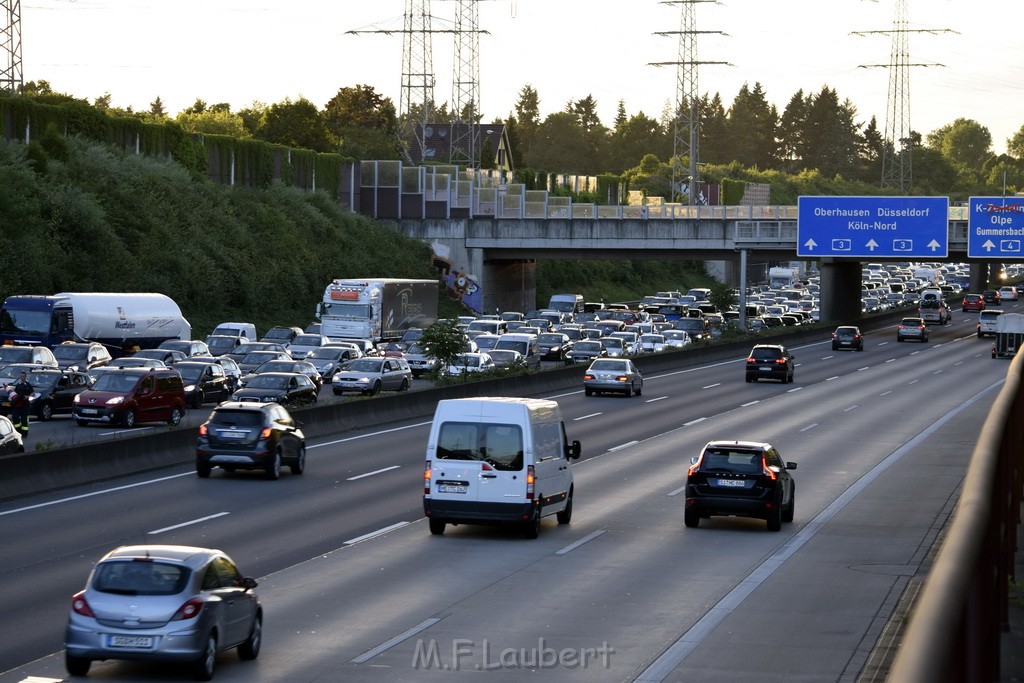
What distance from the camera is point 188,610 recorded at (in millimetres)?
13609

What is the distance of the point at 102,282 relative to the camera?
2830 inches

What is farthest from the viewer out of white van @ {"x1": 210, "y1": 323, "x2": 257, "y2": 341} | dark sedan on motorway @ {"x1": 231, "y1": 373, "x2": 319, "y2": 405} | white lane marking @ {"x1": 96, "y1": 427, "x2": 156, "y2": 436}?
white van @ {"x1": 210, "y1": 323, "x2": 257, "y2": 341}

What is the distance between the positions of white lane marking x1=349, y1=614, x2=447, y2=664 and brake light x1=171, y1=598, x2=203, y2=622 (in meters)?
1.65

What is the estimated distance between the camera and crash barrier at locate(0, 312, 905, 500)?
28328 millimetres

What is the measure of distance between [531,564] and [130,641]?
834 centimetres

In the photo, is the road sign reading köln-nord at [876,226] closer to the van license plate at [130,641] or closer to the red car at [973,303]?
the red car at [973,303]

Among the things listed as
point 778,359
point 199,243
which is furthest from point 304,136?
point 778,359

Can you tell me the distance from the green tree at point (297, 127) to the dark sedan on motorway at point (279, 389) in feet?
315

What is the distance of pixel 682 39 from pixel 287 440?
3584 inches

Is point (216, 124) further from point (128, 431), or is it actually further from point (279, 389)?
point (128, 431)

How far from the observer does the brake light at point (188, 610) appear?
13.6 m

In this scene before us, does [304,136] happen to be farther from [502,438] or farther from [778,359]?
[502,438]

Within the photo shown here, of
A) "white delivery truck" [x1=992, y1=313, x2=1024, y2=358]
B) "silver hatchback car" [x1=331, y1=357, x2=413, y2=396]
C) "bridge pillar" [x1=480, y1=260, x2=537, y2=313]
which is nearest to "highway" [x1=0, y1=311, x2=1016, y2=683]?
"silver hatchback car" [x1=331, y1=357, x2=413, y2=396]

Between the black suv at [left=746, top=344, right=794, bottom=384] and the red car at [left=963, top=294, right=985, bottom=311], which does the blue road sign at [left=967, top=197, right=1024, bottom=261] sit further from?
the red car at [left=963, top=294, right=985, bottom=311]
